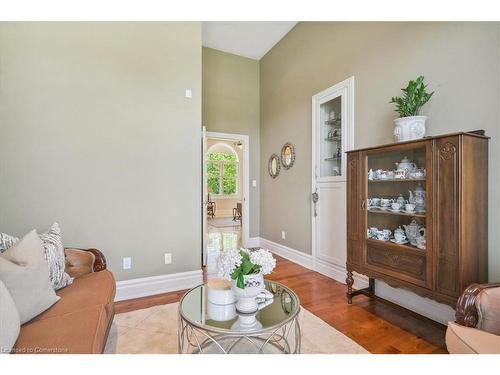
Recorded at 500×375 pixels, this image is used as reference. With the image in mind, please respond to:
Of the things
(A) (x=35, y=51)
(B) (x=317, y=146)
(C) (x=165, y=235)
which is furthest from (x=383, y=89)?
(A) (x=35, y=51)

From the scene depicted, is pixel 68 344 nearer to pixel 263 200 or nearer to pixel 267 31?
pixel 263 200

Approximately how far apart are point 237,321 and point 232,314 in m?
0.07

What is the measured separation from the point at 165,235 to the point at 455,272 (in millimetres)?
2588

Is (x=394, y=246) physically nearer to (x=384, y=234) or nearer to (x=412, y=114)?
(x=384, y=234)

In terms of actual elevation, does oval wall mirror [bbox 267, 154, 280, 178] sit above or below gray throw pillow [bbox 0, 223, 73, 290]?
above

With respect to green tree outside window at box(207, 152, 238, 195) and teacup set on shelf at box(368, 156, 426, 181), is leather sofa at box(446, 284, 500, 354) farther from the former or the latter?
green tree outside window at box(207, 152, 238, 195)

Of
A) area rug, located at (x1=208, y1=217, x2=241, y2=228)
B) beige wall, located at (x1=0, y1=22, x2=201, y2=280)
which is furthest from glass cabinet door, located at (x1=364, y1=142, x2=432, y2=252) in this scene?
area rug, located at (x1=208, y1=217, x2=241, y2=228)

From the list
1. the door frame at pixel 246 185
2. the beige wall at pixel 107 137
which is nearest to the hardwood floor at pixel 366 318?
the beige wall at pixel 107 137

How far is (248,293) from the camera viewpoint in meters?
1.43

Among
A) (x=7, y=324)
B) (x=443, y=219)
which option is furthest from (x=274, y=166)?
(x=7, y=324)

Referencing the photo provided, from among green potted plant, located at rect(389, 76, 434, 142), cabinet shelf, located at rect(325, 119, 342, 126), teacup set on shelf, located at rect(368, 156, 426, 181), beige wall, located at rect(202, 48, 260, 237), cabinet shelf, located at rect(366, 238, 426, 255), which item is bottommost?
cabinet shelf, located at rect(366, 238, 426, 255)

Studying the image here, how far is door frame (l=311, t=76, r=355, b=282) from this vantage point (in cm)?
299

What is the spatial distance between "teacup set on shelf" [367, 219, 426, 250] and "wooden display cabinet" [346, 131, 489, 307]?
2 cm
